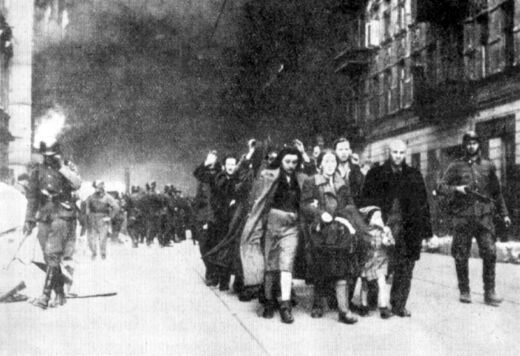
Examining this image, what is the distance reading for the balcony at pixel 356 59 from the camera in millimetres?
33469

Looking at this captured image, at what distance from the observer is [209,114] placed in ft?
161

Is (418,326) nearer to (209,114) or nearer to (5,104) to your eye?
(5,104)

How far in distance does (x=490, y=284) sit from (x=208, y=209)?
430 cm

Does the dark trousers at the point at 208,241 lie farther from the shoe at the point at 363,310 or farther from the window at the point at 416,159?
the window at the point at 416,159

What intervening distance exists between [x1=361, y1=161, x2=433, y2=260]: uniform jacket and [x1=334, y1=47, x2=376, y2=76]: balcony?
83.9 ft

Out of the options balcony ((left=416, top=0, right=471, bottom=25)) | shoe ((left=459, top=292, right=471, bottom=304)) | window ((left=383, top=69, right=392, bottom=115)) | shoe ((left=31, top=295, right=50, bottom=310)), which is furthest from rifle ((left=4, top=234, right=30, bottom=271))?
window ((left=383, top=69, right=392, bottom=115))

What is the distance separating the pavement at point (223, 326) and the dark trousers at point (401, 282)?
0.75ft

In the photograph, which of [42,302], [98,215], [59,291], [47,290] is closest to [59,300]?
[59,291]

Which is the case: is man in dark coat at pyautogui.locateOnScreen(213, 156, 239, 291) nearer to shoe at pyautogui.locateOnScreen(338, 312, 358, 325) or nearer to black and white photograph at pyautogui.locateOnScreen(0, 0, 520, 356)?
black and white photograph at pyautogui.locateOnScreen(0, 0, 520, 356)

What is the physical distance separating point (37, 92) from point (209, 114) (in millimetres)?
10429

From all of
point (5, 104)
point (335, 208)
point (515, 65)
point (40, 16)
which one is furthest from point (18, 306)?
point (40, 16)

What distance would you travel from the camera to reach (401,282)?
807 cm

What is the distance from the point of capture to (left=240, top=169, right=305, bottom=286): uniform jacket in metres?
8.37

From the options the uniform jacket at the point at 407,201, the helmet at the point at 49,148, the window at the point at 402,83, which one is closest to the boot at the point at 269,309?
the uniform jacket at the point at 407,201
